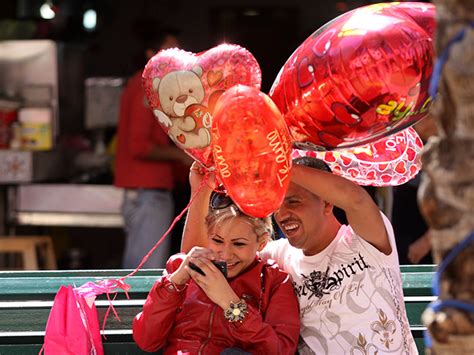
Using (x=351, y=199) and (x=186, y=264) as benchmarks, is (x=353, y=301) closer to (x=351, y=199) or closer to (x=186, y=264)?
(x=351, y=199)

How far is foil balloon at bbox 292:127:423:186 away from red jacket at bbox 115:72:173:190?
8.28 ft

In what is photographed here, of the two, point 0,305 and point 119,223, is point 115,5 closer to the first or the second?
point 119,223

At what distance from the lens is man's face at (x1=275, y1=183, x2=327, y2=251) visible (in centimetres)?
265

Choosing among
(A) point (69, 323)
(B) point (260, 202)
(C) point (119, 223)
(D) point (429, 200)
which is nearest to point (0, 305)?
(A) point (69, 323)

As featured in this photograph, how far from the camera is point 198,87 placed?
8.09 feet

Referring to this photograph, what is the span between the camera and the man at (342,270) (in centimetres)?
255

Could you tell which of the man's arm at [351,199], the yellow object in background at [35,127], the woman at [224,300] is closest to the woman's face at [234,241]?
the woman at [224,300]

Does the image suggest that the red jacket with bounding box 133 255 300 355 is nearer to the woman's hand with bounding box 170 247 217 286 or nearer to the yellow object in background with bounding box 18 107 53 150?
the woman's hand with bounding box 170 247 217 286

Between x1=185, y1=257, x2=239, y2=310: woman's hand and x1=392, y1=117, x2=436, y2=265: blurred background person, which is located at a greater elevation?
x1=185, y1=257, x2=239, y2=310: woman's hand

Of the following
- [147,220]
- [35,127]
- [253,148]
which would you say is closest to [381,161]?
[253,148]

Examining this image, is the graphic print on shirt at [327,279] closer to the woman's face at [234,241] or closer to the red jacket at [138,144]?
the woman's face at [234,241]

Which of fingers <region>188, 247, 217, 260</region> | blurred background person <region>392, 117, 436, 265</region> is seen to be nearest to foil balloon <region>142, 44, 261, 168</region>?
fingers <region>188, 247, 217, 260</region>

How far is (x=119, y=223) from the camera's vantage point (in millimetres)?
6723

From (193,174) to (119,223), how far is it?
158 inches
